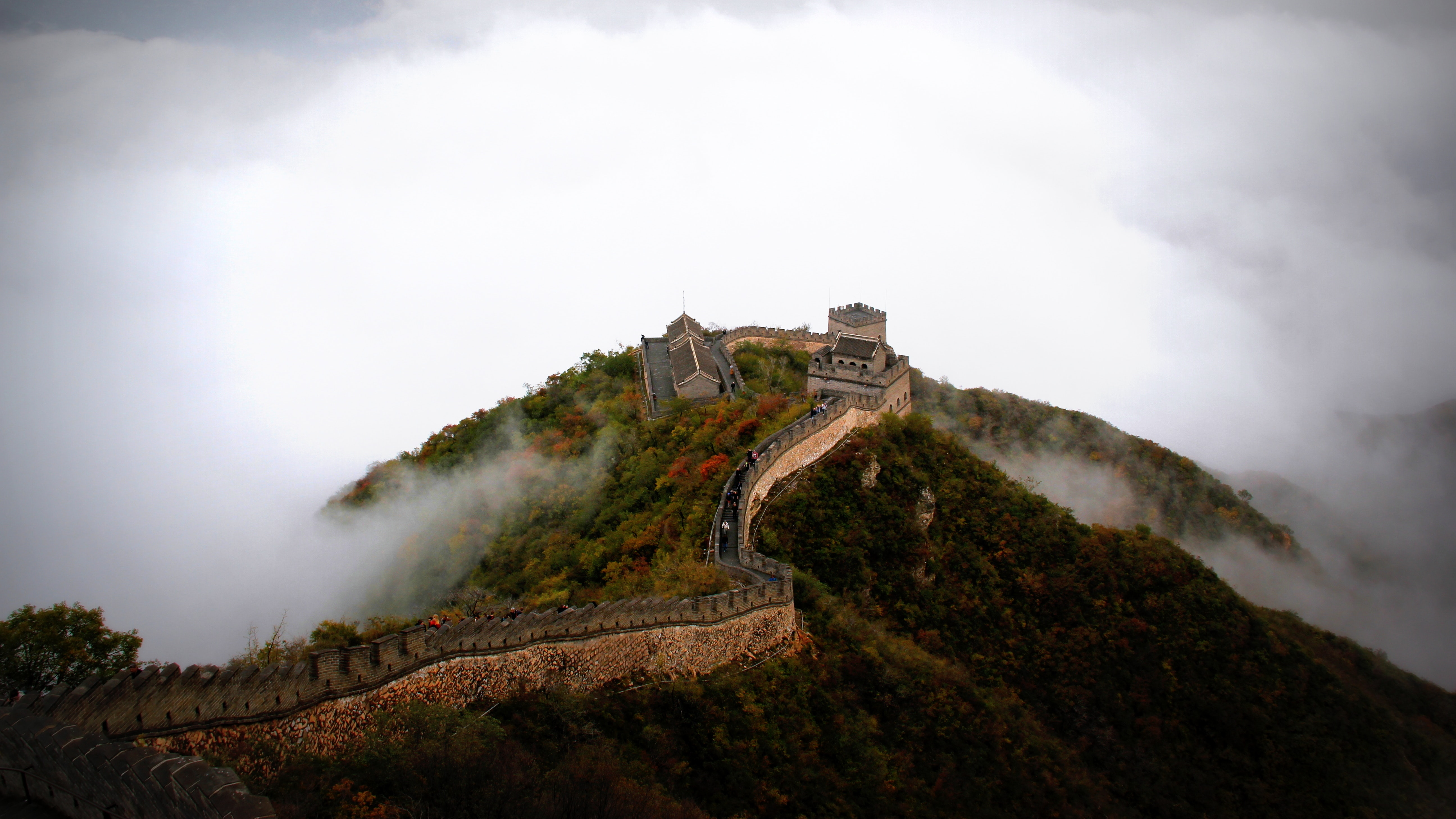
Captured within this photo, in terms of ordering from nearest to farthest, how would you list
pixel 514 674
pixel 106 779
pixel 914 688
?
pixel 106 779 → pixel 514 674 → pixel 914 688

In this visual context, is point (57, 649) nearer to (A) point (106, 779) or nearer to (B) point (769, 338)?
(A) point (106, 779)

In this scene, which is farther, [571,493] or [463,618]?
[571,493]

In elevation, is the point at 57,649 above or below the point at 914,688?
above

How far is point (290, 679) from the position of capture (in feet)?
55.4

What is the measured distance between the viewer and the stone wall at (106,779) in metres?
12.1

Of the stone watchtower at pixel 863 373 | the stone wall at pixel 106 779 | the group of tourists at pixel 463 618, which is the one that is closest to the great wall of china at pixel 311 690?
the stone wall at pixel 106 779

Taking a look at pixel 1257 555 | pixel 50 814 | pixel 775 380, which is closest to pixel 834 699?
pixel 50 814

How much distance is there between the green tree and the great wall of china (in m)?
3.55

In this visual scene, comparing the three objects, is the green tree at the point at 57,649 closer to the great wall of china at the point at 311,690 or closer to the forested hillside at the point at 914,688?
the great wall of china at the point at 311,690

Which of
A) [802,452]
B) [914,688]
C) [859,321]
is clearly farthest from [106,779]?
[859,321]

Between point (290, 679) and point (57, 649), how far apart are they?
239 inches

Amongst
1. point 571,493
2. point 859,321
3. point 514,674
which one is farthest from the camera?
point 859,321

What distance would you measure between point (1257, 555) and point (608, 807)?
65.0m

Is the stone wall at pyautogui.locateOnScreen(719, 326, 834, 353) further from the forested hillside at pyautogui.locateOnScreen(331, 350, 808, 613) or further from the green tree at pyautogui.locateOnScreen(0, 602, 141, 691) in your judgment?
the green tree at pyautogui.locateOnScreen(0, 602, 141, 691)
